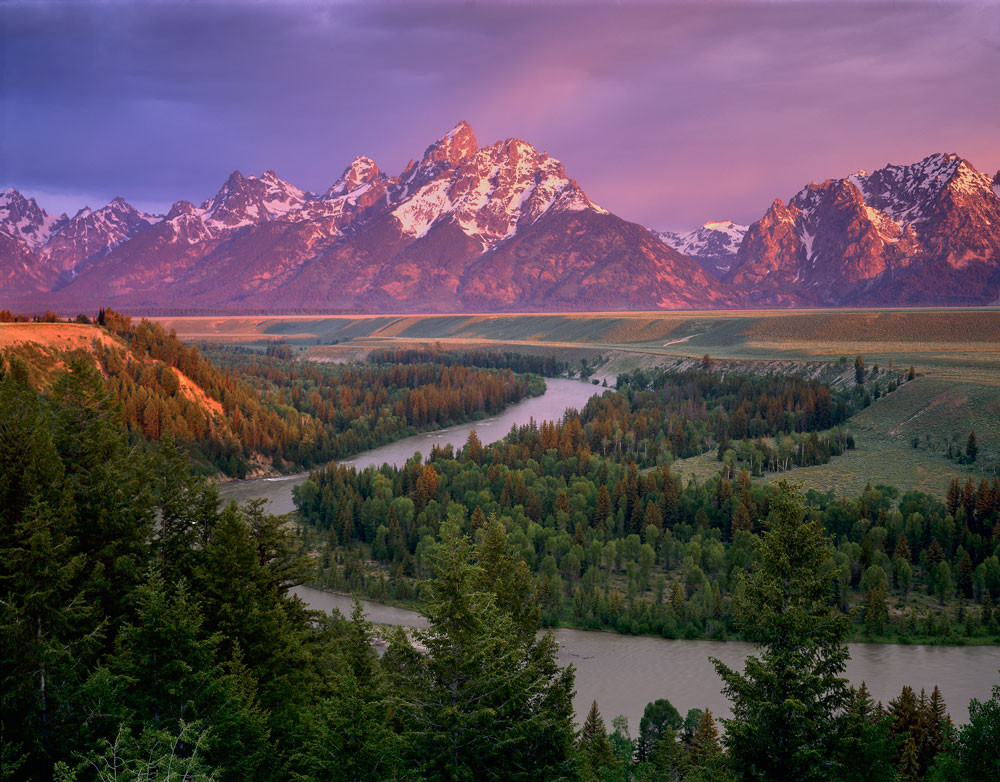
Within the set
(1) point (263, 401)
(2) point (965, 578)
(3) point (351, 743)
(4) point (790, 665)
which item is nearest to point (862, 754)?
(4) point (790, 665)

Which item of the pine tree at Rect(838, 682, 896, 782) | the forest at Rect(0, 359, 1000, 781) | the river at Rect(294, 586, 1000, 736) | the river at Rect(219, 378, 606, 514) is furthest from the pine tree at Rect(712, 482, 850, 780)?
the river at Rect(219, 378, 606, 514)

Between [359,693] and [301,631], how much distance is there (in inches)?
453

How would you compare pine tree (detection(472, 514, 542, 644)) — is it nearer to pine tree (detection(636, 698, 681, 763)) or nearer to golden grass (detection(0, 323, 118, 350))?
pine tree (detection(636, 698, 681, 763))

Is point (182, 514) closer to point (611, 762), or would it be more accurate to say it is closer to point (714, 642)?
point (611, 762)

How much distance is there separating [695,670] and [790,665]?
30.8m

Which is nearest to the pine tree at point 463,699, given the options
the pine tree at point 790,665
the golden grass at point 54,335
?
the pine tree at point 790,665

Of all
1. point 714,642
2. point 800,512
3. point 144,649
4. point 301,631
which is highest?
point 800,512

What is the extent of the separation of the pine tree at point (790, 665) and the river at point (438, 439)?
158 feet

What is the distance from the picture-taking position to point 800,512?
17.4m

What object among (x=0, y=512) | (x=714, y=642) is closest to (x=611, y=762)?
(x=0, y=512)

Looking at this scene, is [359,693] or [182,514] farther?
[182,514]

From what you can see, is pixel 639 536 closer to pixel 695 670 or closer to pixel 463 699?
pixel 695 670

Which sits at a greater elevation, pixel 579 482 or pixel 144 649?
pixel 144 649

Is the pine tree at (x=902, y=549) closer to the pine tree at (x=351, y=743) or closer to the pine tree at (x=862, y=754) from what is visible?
the pine tree at (x=862, y=754)
